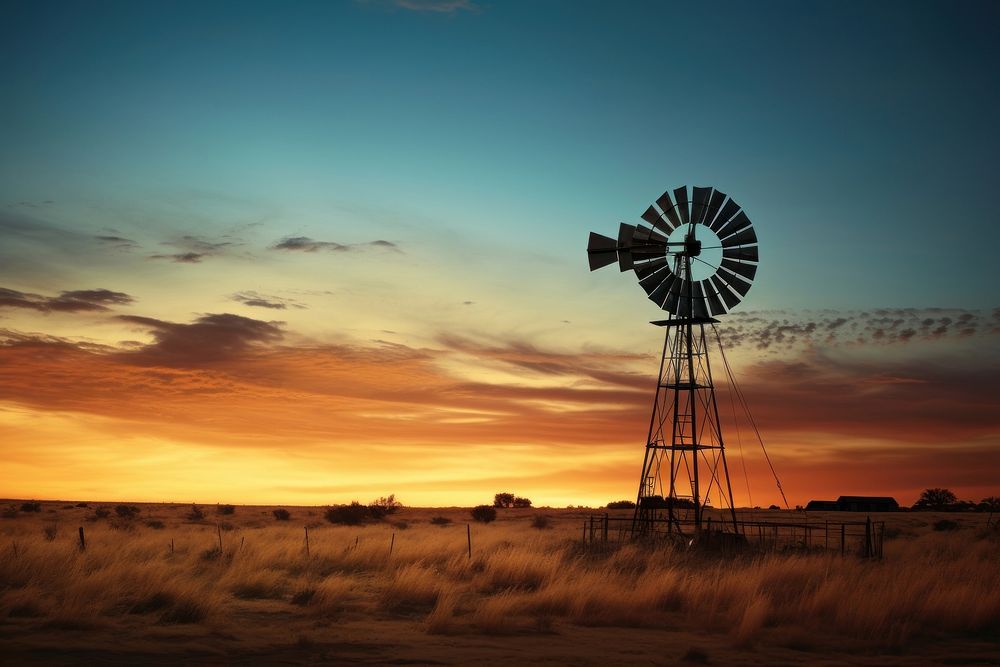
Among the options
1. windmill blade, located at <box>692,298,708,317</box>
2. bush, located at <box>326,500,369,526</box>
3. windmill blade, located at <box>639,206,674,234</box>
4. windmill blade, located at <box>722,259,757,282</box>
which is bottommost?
bush, located at <box>326,500,369,526</box>

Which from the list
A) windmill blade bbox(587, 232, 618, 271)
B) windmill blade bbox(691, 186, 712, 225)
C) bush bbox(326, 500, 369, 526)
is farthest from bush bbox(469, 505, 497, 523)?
windmill blade bbox(691, 186, 712, 225)

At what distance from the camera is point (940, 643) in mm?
17484

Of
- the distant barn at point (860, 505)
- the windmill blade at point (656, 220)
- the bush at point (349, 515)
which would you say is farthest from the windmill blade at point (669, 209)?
the distant barn at point (860, 505)

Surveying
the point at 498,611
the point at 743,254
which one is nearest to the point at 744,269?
the point at 743,254

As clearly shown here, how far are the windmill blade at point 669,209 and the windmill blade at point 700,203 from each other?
30.0 inches

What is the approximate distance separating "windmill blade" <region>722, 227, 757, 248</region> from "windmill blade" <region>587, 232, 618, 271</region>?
4.43 m

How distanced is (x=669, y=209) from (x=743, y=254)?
3.46 m

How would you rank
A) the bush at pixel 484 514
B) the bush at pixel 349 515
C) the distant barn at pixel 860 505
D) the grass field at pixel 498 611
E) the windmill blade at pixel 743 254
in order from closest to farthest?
the grass field at pixel 498 611, the windmill blade at pixel 743 254, the bush at pixel 349 515, the bush at pixel 484 514, the distant barn at pixel 860 505

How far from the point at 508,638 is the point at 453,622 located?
1604 mm

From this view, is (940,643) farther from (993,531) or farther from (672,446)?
(993,531)

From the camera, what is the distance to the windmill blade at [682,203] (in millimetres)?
33625

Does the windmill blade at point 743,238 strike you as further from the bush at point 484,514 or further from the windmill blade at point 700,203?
the bush at point 484,514

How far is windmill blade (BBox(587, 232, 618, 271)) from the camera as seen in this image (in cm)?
3444

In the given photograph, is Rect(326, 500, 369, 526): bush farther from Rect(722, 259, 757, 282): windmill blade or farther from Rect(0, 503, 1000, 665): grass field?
Rect(722, 259, 757, 282): windmill blade
